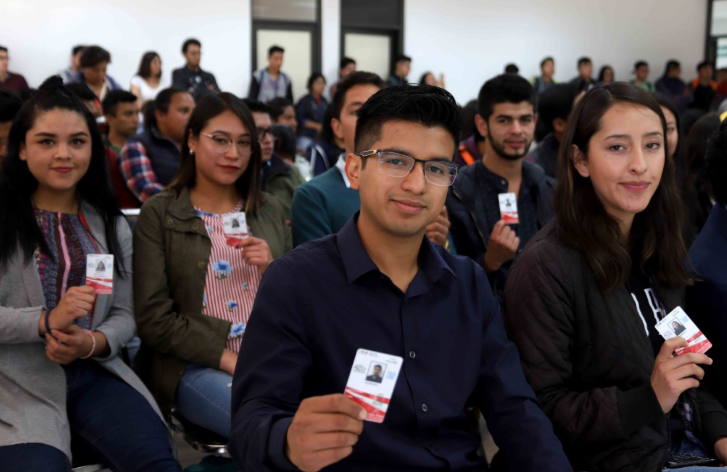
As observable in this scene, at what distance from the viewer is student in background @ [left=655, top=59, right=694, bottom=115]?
14.5 m

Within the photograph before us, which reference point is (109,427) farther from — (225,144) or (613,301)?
(613,301)

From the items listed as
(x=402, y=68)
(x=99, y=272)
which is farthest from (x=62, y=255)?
(x=402, y=68)

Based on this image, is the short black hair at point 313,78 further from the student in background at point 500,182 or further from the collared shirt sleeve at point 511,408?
the collared shirt sleeve at point 511,408

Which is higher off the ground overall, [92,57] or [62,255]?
[92,57]

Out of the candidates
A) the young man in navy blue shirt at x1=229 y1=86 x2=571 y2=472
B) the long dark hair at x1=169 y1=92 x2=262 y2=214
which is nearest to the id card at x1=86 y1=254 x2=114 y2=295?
the long dark hair at x1=169 y1=92 x2=262 y2=214

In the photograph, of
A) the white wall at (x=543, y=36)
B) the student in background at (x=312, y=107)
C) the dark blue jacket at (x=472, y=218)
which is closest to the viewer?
the dark blue jacket at (x=472, y=218)

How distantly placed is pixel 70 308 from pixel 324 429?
47.7 inches

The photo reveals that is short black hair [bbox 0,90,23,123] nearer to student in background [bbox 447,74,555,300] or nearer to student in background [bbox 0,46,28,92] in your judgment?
student in background [bbox 447,74,555,300]

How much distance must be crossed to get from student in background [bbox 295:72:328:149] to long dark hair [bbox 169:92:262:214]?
8056 mm

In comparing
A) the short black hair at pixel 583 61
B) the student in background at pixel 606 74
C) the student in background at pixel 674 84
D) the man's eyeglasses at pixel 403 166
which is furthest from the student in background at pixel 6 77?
the student in background at pixel 674 84

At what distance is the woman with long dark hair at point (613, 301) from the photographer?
1838 millimetres

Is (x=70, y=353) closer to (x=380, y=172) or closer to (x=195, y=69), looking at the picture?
(x=380, y=172)

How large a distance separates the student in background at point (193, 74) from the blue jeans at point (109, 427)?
7.96 metres

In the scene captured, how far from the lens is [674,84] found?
1461cm
